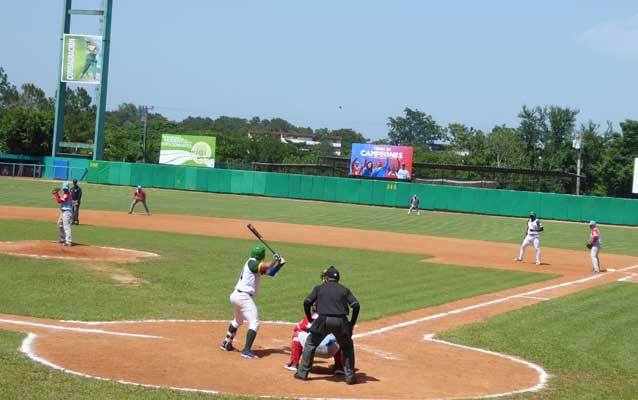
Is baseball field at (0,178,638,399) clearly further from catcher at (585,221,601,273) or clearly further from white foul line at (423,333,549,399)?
catcher at (585,221,601,273)

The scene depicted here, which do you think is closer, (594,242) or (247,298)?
(247,298)

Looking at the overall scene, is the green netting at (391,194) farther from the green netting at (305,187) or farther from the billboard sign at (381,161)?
the green netting at (305,187)

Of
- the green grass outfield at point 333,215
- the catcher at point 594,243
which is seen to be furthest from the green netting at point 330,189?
the catcher at point 594,243

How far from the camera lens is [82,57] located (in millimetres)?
79250

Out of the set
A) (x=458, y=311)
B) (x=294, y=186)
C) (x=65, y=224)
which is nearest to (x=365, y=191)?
(x=294, y=186)

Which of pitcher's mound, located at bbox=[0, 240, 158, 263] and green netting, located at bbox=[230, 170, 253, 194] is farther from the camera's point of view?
green netting, located at bbox=[230, 170, 253, 194]

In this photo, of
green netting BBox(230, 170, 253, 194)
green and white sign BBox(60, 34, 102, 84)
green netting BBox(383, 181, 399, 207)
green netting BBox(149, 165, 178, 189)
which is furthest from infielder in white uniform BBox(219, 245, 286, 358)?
green and white sign BBox(60, 34, 102, 84)

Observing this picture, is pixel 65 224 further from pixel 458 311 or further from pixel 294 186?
pixel 294 186

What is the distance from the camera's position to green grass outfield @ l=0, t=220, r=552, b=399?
11312 millimetres

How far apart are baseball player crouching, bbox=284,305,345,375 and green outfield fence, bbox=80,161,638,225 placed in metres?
55.7

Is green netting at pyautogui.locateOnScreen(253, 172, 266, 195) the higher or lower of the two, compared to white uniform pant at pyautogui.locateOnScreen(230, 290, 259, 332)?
higher

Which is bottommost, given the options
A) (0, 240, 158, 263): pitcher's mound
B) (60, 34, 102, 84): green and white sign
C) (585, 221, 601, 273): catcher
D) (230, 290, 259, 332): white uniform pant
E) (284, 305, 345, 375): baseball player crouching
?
(0, 240, 158, 263): pitcher's mound

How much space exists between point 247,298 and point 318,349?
1.60 m

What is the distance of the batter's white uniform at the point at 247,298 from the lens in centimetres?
1362
